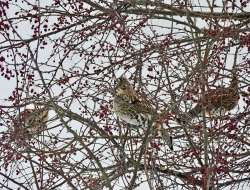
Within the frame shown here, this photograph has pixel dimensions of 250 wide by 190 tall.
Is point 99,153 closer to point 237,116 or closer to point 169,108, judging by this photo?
point 237,116

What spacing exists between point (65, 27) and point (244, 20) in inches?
68.6

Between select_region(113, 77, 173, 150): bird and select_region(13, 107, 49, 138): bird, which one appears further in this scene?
select_region(113, 77, 173, 150): bird

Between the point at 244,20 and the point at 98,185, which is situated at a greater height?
the point at 244,20

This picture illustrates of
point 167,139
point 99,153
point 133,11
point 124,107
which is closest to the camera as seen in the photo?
point 167,139

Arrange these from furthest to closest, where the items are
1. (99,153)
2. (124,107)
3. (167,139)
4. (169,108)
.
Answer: (99,153)
(124,107)
(167,139)
(169,108)

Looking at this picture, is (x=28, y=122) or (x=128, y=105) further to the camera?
(x=28, y=122)

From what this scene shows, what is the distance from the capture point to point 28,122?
481 centimetres

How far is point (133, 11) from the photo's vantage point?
5926mm

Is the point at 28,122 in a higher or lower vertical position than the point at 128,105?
higher

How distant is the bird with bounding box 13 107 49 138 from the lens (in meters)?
3.94

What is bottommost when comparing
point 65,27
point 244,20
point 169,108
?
point 169,108

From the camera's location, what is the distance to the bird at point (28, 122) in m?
3.94

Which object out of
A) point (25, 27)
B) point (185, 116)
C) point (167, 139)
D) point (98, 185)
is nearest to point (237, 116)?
point (167, 139)

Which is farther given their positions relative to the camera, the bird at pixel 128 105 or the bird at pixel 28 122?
the bird at pixel 128 105
